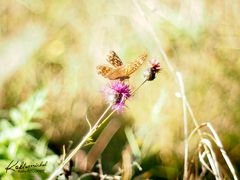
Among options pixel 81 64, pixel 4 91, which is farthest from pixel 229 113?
pixel 4 91

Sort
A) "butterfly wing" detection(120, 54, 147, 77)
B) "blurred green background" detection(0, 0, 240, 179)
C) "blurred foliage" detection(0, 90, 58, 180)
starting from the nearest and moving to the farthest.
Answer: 1. "butterfly wing" detection(120, 54, 147, 77)
2. "blurred foliage" detection(0, 90, 58, 180)
3. "blurred green background" detection(0, 0, 240, 179)

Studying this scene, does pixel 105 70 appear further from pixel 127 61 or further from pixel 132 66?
pixel 127 61

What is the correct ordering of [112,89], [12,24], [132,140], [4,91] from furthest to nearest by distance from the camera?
[12,24]
[4,91]
[132,140]
[112,89]

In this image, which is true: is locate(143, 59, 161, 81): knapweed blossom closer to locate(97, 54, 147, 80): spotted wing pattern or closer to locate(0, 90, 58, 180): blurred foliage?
locate(97, 54, 147, 80): spotted wing pattern

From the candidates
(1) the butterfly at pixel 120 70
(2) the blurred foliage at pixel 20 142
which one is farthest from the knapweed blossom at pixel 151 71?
(2) the blurred foliage at pixel 20 142

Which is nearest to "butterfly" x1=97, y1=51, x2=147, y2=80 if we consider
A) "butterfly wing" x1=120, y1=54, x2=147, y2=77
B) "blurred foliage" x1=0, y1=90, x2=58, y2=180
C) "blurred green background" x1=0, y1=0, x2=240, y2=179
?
"butterfly wing" x1=120, y1=54, x2=147, y2=77

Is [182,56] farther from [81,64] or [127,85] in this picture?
[127,85]

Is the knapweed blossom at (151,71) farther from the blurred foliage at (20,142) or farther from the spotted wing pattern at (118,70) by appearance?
the blurred foliage at (20,142)
